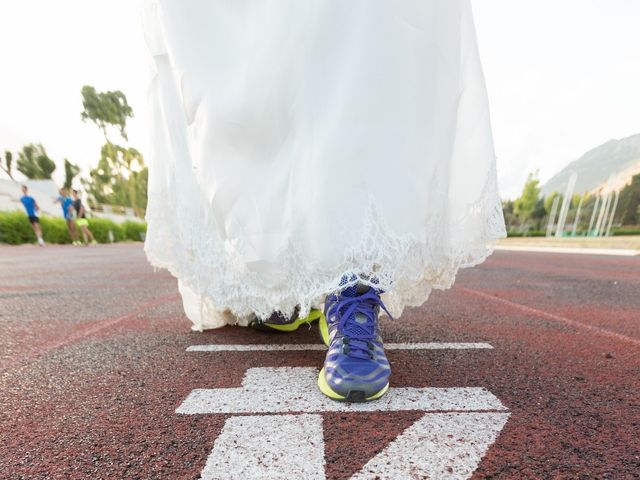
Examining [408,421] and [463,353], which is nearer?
[408,421]

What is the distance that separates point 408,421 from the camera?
3.07ft

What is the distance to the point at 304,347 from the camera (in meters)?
1.58

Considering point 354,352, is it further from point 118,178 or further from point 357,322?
point 118,178

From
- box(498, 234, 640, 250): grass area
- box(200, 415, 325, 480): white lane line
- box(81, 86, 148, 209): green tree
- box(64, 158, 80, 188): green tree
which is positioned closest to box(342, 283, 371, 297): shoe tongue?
box(200, 415, 325, 480): white lane line

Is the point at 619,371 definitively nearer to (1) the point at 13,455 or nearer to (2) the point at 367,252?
(2) the point at 367,252

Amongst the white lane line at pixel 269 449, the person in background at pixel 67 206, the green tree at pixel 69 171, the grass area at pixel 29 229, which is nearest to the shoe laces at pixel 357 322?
the white lane line at pixel 269 449

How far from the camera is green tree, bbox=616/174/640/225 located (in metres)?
41.4

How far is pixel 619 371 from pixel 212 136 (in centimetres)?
158

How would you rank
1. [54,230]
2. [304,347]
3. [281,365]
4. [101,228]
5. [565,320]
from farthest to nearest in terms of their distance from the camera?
[101,228] → [54,230] → [565,320] → [304,347] → [281,365]

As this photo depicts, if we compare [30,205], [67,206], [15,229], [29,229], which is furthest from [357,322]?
[29,229]

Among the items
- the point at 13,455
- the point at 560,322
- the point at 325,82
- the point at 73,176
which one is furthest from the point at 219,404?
the point at 73,176

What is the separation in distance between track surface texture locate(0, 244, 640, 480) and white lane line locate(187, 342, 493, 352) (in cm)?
4

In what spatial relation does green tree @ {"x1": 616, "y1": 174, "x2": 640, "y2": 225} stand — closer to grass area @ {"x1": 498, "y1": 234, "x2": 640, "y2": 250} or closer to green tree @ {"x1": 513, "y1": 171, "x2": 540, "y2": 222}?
green tree @ {"x1": 513, "y1": 171, "x2": 540, "y2": 222}

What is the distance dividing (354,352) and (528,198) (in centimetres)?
5169
